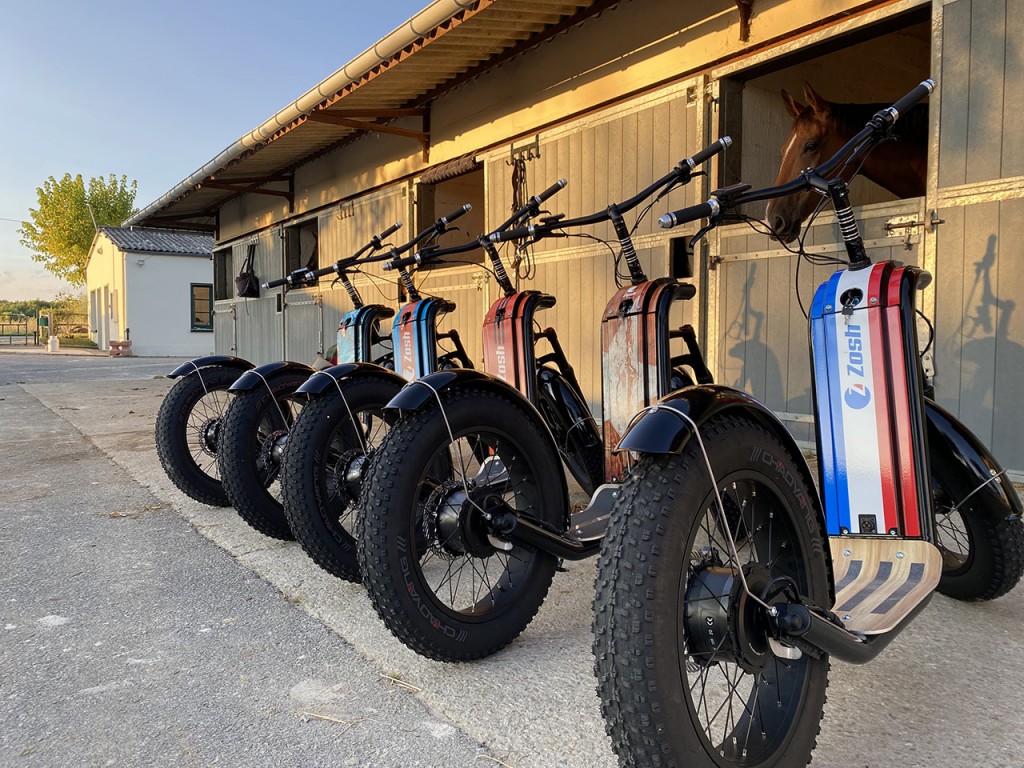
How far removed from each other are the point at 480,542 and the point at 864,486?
1052mm

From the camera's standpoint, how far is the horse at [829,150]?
14.0 feet

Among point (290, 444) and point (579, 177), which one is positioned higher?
point (579, 177)

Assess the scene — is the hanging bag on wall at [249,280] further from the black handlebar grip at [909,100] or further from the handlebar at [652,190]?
the black handlebar grip at [909,100]

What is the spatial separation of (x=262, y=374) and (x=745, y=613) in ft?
8.28

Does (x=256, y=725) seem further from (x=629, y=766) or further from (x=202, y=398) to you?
(x=202, y=398)

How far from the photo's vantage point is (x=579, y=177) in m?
5.72

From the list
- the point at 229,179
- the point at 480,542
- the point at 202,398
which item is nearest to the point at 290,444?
the point at 480,542

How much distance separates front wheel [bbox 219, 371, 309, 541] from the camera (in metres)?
3.05

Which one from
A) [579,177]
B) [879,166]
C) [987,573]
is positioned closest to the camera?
[987,573]

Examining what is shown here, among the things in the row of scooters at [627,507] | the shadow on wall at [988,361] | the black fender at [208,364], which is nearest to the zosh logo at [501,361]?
the row of scooters at [627,507]

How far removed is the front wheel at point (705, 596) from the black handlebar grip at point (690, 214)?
0.69m

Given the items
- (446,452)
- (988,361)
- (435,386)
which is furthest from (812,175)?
(988,361)

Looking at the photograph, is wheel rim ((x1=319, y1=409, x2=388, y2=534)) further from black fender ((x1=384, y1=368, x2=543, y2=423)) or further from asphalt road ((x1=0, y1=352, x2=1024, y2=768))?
black fender ((x1=384, y1=368, x2=543, y2=423))

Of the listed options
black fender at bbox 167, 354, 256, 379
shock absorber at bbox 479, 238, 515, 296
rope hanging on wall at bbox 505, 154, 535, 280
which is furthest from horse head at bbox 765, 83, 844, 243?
black fender at bbox 167, 354, 256, 379
